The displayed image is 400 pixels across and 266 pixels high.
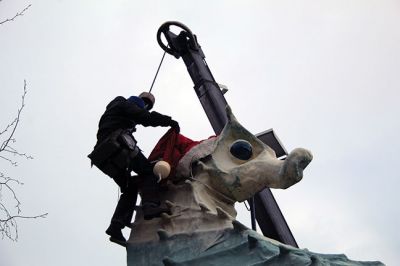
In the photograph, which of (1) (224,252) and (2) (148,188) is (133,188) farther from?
(1) (224,252)

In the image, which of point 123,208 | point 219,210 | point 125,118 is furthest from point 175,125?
point 219,210

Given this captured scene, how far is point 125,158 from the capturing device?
4.70 meters

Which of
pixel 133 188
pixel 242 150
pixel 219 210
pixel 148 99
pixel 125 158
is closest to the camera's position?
pixel 219 210

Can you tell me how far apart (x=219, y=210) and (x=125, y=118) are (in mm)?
1143

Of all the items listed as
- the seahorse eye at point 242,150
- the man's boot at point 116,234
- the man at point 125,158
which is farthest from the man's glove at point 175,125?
the man's boot at point 116,234

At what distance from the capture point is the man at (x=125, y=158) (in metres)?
4.68

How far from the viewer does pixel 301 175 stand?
448cm

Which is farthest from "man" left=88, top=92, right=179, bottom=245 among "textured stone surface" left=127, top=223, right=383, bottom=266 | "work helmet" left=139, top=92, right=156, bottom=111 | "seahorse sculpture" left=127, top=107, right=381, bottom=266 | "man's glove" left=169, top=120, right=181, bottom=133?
"work helmet" left=139, top=92, right=156, bottom=111

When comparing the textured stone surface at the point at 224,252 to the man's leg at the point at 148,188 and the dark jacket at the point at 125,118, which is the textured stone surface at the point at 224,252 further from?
the dark jacket at the point at 125,118

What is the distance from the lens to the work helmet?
18.0 feet

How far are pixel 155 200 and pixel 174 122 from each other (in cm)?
69

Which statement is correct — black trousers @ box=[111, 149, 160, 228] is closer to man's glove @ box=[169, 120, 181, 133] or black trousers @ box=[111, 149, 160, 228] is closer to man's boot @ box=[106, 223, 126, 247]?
man's boot @ box=[106, 223, 126, 247]

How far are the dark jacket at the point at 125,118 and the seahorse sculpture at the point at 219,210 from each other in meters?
0.40

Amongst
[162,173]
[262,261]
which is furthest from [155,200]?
[262,261]
